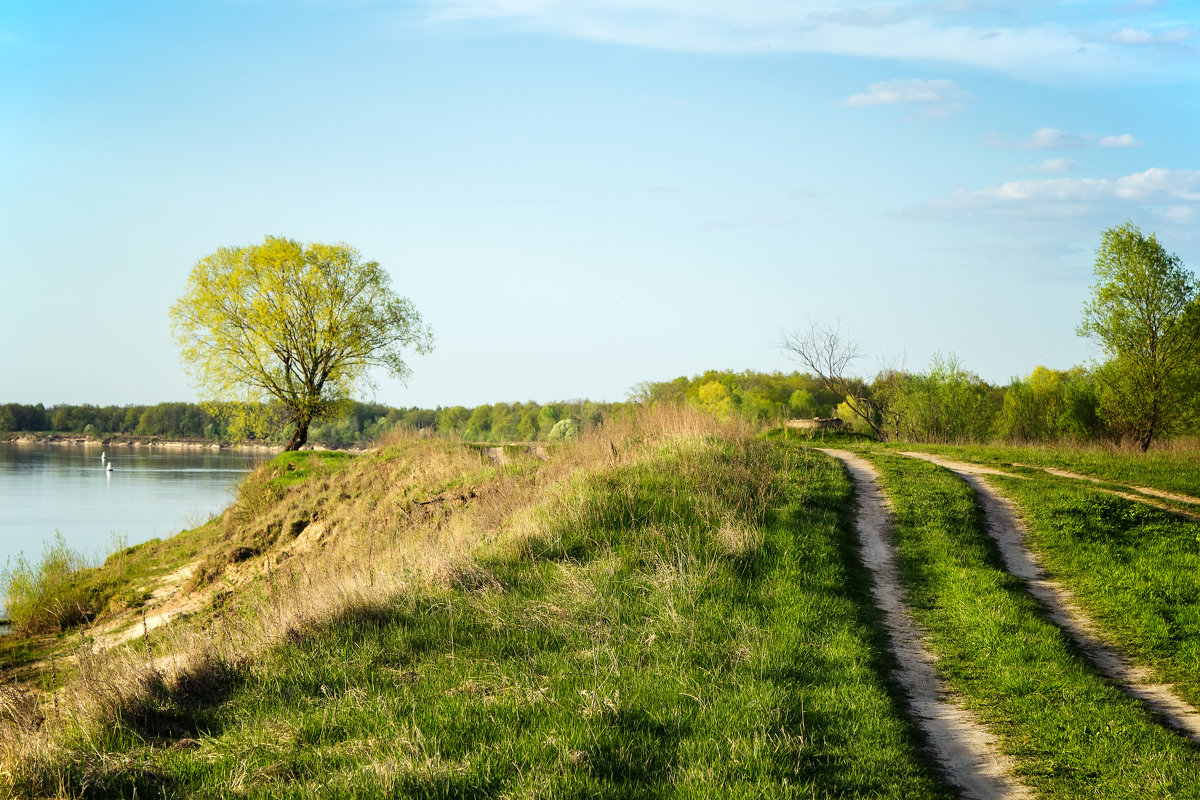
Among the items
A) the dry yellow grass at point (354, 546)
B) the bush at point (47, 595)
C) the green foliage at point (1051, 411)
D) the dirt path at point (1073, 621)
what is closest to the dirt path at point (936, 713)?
the dirt path at point (1073, 621)

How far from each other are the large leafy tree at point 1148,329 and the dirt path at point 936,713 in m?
29.4

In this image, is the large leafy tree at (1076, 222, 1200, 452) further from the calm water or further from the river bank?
the river bank

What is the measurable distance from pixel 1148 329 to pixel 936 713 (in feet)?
116

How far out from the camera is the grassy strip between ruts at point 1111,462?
18.3m

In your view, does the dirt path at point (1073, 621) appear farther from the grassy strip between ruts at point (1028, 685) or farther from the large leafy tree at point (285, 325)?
the large leafy tree at point (285, 325)

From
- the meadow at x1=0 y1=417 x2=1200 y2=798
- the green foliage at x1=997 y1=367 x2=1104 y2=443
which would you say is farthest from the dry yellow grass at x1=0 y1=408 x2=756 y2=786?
the green foliage at x1=997 y1=367 x2=1104 y2=443

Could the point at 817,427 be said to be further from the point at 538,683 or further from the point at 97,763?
the point at 97,763

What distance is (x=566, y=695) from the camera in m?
6.48

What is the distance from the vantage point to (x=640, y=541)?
445 inches

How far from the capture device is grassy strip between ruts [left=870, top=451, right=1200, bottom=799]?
229 inches

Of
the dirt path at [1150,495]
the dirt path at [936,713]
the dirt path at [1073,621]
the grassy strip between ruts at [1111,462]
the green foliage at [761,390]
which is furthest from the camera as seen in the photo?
the green foliage at [761,390]

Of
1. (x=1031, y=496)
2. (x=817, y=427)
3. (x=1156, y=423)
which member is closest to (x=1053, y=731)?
(x=1031, y=496)

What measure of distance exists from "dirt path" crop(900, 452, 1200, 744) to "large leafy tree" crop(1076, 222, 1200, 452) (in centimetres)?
2317

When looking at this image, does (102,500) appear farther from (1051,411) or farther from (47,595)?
(1051,411)
